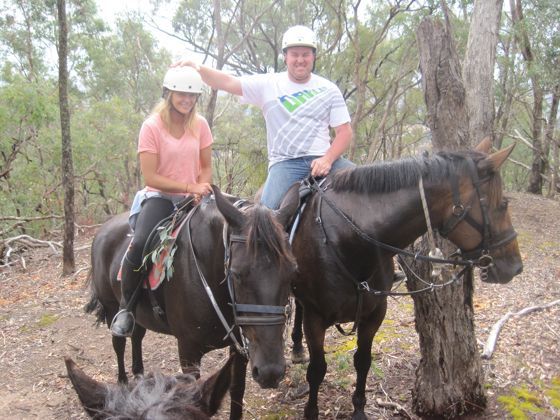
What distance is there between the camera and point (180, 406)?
1366mm

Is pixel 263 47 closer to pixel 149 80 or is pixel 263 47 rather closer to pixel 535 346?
pixel 149 80

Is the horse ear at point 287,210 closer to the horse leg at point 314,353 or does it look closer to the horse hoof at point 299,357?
the horse leg at point 314,353

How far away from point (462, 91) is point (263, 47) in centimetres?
1871

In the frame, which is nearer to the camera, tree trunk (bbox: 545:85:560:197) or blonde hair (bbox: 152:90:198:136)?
blonde hair (bbox: 152:90:198:136)

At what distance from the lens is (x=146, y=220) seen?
11.2 feet

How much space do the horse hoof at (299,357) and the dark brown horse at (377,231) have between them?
1.11 m

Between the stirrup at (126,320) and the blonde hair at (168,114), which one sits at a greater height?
the blonde hair at (168,114)

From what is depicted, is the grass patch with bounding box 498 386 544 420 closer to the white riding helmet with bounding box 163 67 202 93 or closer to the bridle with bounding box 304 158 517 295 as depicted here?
the bridle with bounding box 304 158 517 295

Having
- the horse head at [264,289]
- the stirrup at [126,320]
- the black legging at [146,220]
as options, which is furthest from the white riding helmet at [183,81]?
the stirrup at [126,320]

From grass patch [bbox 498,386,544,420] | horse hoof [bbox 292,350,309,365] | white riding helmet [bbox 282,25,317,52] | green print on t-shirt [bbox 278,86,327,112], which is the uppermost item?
white riding helmet [bbox 282,25,317,52]

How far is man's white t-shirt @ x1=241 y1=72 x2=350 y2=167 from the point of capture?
3.71m

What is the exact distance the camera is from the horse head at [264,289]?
92.3 inches

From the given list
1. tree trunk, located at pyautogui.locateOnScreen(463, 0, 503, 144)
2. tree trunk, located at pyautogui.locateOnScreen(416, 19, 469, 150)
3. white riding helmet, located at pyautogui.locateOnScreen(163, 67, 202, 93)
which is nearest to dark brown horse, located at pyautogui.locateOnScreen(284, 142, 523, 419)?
tree trunk, located at pyautogui.locateOnScreen(416, 19, 469, 150)

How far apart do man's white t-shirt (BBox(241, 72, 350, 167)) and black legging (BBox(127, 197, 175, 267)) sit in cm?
107
